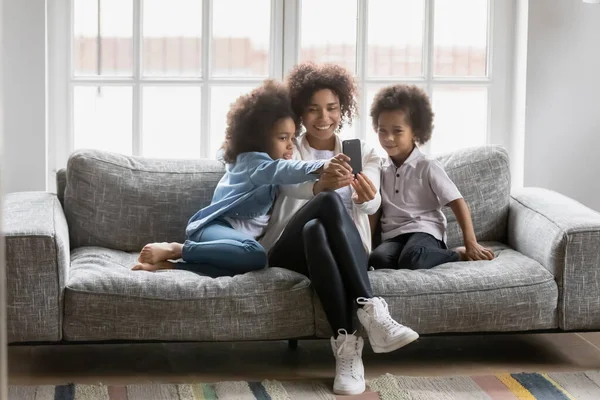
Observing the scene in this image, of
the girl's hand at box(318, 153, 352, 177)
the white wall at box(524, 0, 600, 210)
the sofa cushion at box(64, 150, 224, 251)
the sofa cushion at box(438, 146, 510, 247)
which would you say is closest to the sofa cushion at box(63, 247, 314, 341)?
the girl's hand at box(318, 153, 352, 177)

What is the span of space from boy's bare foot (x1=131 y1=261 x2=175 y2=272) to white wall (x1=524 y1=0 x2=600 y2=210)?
160 cm

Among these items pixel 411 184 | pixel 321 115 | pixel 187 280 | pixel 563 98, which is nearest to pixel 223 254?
pixel 187 280

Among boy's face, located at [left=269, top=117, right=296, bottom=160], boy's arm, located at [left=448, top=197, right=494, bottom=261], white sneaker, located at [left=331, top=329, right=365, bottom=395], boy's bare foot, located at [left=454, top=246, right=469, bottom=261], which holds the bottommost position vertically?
white sneaker, located at [left=331, top=329, right=365, bottom=395]

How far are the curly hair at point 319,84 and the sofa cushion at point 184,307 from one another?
0.68 meters

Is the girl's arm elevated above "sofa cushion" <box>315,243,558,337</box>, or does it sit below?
above

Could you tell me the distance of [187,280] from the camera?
2.62m

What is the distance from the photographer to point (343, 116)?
311 centimetres

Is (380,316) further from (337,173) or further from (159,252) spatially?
(159,252)

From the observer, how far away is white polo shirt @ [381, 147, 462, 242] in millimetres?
3031

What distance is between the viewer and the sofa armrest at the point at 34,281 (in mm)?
2488

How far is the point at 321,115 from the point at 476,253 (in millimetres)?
683

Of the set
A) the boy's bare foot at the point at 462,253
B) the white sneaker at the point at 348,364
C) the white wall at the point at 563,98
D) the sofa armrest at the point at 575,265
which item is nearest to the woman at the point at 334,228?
the white sneaker at the point at 348,364

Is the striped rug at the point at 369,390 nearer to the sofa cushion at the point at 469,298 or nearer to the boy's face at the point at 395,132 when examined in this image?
the sofa cushion at the point at 469,298

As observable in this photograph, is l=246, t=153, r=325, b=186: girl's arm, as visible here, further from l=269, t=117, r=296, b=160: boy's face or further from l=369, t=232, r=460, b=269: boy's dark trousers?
l=369, t=232, r=460, b=269: boy's dark trousers
